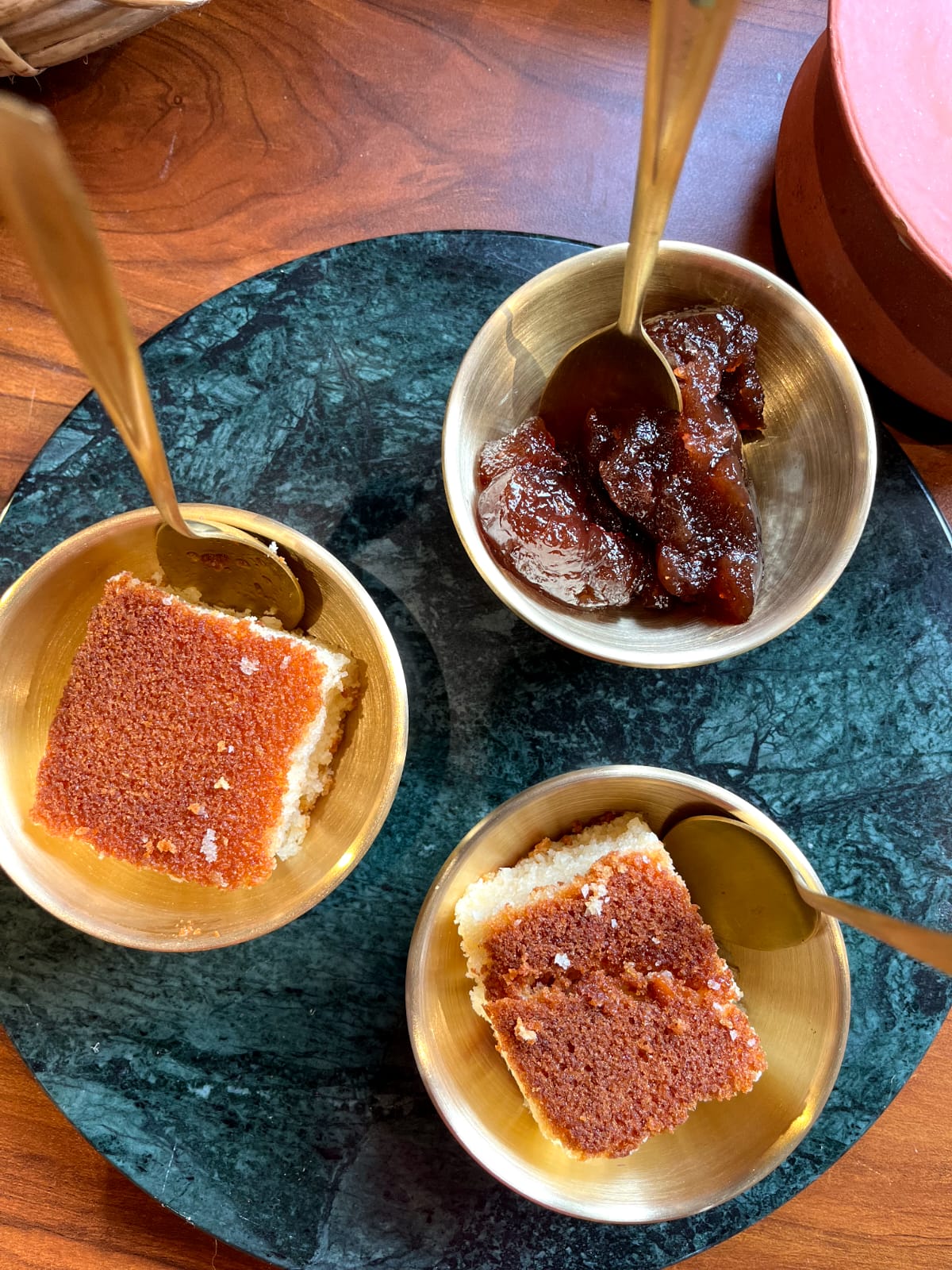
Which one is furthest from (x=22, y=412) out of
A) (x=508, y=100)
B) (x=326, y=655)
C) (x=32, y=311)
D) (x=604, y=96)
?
(x=604, y=96)

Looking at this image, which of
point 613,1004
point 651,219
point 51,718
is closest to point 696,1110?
point 613,1004

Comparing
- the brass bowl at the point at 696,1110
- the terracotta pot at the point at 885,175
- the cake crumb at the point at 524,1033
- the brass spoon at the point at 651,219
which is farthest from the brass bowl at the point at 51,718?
the terracotta pot at the point at 885,175

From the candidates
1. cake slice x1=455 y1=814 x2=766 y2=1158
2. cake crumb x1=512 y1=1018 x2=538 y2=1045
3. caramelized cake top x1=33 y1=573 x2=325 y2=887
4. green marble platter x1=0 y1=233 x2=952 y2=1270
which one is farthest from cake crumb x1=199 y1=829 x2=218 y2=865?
cake crumb x1=512 y1=1018 x2=538 y2=1045

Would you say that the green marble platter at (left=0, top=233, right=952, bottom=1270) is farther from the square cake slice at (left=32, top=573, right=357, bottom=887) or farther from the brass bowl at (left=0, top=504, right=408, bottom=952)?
the square cake slice at (left=32, top=573, right=357, bottom=887)

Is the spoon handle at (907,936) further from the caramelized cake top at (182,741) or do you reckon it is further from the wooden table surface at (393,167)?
the caramelized cake top at (182,741)

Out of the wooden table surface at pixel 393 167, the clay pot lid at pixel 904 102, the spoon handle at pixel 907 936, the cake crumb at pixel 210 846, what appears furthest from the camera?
the wooden table surface at pixel 393 167

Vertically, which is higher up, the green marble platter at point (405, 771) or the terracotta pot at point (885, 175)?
the terracotta pot at point (885, 175)

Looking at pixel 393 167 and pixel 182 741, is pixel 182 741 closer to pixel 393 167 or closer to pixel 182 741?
pixel 182 741
